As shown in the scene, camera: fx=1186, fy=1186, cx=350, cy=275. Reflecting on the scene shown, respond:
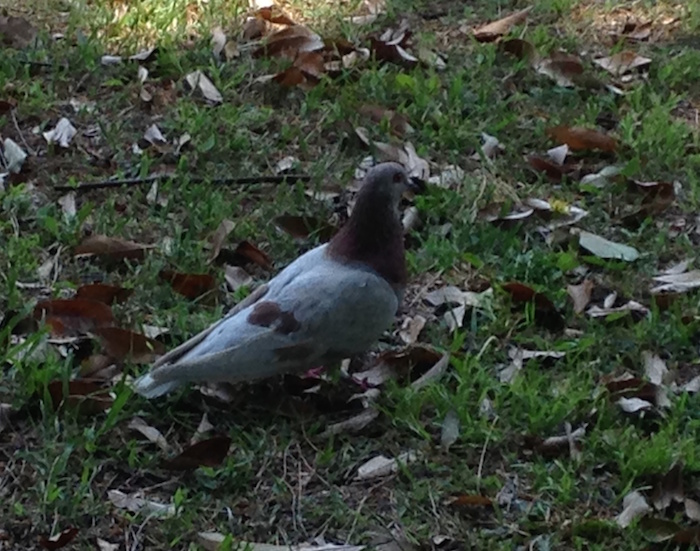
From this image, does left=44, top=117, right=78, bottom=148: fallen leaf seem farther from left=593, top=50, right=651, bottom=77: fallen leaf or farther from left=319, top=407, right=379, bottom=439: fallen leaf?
left=593, top=50, right=651, bottom=77: fallen leaf

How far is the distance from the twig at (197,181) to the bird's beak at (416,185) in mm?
464

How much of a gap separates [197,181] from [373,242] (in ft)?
4.15

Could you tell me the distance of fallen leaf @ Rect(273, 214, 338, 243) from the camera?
4.07 metres

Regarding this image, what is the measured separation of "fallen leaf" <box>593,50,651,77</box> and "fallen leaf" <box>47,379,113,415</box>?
2990 mm

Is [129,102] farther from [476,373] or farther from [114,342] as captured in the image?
[476,373]

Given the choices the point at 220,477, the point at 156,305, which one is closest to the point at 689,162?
the point at 156,305

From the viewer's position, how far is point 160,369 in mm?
3062

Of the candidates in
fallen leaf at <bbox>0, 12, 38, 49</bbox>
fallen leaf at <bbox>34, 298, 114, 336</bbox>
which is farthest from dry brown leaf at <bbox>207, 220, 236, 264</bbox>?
fallen leaf at <bbox>0, 12, 38, 49</bbox>

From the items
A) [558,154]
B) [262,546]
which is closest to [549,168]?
[558,154]

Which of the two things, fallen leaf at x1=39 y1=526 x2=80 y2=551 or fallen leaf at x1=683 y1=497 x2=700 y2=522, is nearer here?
fallen leaf at x1=39 y1=526 x2=80 y2=551

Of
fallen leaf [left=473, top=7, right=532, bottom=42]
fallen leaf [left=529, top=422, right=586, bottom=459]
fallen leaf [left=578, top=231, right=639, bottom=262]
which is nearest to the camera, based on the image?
fallen leaf [left=529, top=422, right=586, bottom=459]

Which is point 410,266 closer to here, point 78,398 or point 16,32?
point 78,398

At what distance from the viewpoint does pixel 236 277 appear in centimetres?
382

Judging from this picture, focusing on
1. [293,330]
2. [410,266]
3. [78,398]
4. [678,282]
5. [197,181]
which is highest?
[293,330]
